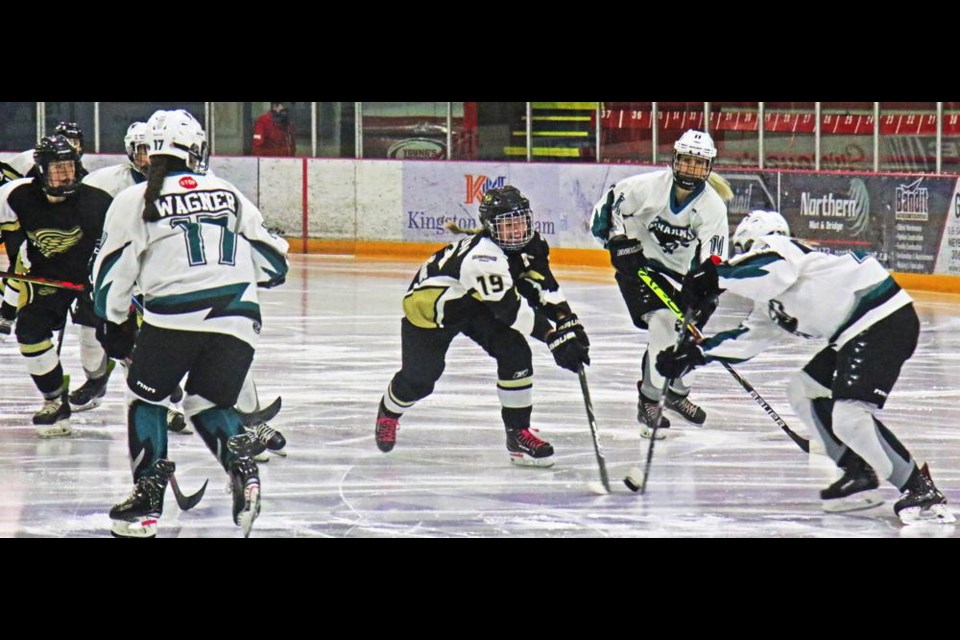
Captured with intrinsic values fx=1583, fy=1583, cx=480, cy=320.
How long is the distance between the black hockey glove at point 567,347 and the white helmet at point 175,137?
1.44 metres

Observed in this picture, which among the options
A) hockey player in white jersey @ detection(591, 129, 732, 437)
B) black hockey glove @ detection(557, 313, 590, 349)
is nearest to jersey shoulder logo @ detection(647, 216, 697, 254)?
hockey player in white jersey @ detection(591, 129, 732, 437)

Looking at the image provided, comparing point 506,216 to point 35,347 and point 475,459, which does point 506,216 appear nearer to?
point 475,459

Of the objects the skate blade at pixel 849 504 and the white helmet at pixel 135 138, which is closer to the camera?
the skate blade at pixel 849 504

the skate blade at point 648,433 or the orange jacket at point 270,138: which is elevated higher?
the orange jacket at point 270,138

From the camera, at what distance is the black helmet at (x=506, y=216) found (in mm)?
5293

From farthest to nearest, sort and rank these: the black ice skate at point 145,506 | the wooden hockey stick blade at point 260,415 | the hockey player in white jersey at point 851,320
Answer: the wooden hockey stick blade at point 260,415
the hockey player in white jersey at point 851,320
the black ice skate at point 145,506

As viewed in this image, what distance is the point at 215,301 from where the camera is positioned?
4.31 m

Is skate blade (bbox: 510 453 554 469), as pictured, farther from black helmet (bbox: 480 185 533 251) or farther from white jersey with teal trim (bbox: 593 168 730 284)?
white jersey with teal trim (bbox: 593 168 730 284)

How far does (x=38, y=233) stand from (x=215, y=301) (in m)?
2.14

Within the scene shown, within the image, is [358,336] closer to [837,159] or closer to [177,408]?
[177,408]

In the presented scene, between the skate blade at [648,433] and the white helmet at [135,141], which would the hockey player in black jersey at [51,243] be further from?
the skate blade at [648,433]

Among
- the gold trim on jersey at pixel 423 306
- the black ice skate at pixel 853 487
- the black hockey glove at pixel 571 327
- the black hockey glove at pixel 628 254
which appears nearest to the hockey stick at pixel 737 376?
the black hockey glove at pixel 628 254

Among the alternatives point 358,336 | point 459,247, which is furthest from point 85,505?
point 358,336

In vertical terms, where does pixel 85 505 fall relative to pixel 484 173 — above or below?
below
